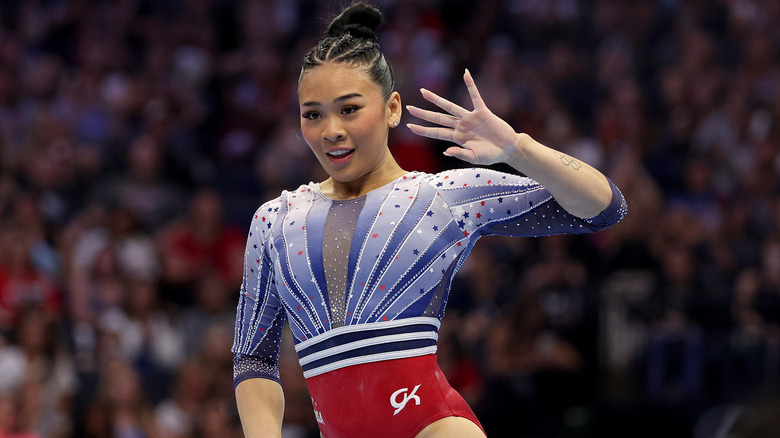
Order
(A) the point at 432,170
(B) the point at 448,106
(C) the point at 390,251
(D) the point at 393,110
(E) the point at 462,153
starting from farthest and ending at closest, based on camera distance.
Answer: (A) the point at 432,170
(D) the point at 393,110
(C) the point at 390,251
(B) the point at 448,106
(E) the point at 462,153

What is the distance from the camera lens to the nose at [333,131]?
3.21m

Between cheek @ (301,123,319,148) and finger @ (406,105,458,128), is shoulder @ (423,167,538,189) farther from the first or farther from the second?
cheek @ (301,123,319,148)

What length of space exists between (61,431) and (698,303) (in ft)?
16.1

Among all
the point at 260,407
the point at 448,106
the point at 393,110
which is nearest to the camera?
the point at 448,106

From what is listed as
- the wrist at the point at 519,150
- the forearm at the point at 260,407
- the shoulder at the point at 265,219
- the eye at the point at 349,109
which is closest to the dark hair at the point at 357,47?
the eye at the point at 349,109

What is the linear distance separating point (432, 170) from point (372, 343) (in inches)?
256

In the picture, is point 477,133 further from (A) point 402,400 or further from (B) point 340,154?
(A) point 402,400

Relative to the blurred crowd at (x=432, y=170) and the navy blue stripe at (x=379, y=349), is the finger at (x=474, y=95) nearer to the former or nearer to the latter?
the navy blue stripe at (x=379, y=349)

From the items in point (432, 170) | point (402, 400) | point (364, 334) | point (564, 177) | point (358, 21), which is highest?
point (432, 170)

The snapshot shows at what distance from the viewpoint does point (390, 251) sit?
10.4 ft

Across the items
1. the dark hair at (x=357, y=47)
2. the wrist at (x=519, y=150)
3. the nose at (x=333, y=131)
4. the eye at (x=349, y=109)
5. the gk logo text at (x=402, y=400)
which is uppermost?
the dark hair at (x=357, y=47)

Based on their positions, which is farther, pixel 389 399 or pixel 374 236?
pixel 374 236

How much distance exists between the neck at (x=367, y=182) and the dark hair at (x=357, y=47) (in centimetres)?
24

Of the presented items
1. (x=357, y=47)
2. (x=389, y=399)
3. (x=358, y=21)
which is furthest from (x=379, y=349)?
(x=358, y=21)
